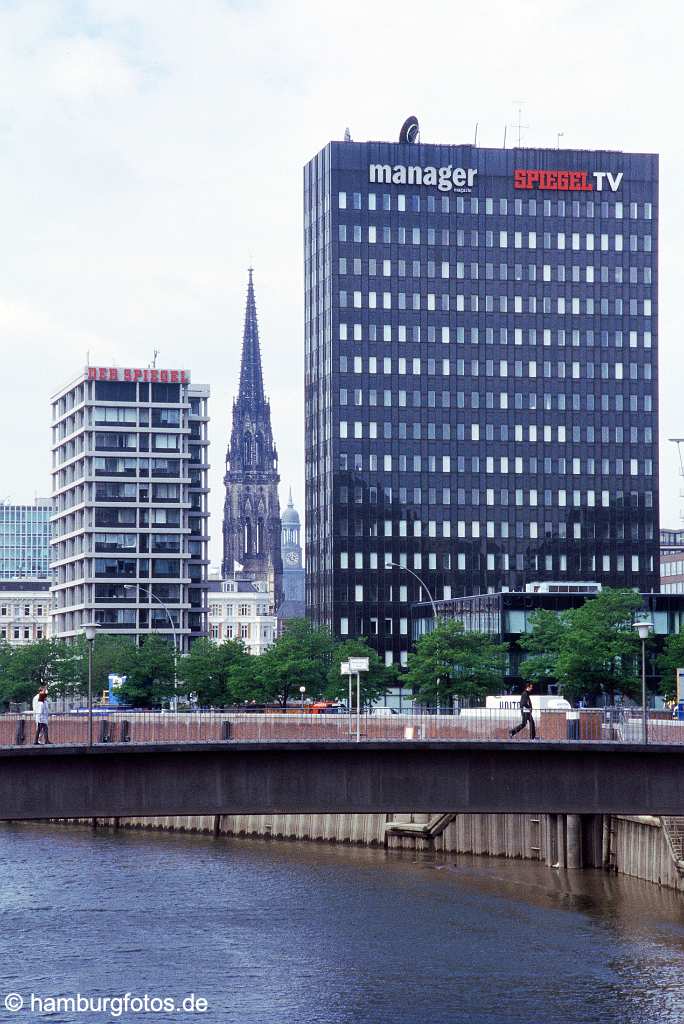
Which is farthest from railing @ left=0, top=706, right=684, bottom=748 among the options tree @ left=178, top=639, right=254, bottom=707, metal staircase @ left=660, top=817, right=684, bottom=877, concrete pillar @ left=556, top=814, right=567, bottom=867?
tree @ left=178, top=639, right=254, bottom=707

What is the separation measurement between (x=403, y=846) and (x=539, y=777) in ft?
191

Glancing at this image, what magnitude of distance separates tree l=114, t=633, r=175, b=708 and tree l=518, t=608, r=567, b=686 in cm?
3807

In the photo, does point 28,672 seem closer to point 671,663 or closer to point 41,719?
point 671,663

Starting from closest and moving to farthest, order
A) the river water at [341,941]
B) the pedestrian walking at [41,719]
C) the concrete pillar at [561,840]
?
the pedestrian walking at [41,719]
the river water at [341,941]
the concrete pillar at [561,840]

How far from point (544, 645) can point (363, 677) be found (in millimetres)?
18866

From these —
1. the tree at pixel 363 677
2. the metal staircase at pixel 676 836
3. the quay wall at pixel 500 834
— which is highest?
the tree at pixel 363 677

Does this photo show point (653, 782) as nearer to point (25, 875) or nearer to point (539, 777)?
point (539, 777)

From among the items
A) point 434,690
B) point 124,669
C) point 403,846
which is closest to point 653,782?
point 403,846

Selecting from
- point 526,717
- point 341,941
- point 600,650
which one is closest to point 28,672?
point 600,650

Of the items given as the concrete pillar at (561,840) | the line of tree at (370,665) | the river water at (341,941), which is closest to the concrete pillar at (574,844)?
the concrete pillar at (561,840)

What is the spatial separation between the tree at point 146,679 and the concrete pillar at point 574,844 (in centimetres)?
7085

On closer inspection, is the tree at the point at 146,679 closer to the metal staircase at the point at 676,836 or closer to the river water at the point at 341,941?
the river water at the point at 341,941

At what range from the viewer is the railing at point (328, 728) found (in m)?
63.0

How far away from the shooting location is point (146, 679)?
173m
